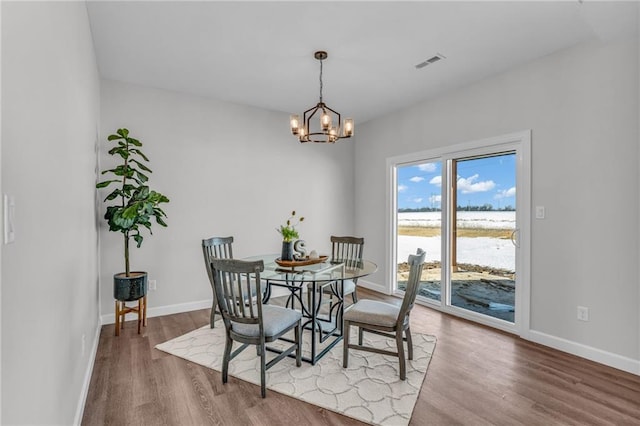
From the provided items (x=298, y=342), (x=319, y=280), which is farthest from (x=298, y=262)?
(x=298, y=342)

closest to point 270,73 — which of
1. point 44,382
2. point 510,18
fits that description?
point 510,18

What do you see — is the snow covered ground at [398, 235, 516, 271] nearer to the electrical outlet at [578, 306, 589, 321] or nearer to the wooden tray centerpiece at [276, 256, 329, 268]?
the electrical outlet at [578, 306, 589, 321]

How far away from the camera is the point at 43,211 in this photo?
1.35 meters

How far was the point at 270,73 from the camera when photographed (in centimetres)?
354

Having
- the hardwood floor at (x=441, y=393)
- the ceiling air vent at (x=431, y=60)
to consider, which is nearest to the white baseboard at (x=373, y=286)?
the hardwood floor at (x=441, y=393)

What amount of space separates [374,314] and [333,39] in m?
2.35

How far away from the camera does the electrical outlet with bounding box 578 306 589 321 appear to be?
293cm

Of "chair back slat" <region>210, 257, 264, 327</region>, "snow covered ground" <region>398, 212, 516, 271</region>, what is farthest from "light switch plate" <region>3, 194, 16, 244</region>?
"snow covered ground" <region>398, 212, 516, 271</region>

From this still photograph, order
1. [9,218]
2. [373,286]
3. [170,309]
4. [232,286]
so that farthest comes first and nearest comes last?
[373,286], [170,309], [232,286], [9,218]

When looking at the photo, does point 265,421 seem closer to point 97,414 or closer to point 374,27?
point 97,414

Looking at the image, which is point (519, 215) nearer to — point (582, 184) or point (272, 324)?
point (582, 184)

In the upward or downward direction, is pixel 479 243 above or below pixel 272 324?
above

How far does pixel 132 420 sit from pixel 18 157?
5.89ft

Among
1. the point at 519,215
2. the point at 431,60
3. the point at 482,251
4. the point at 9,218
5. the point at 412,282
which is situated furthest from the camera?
the point at 482,251
